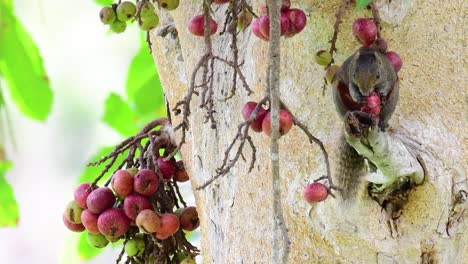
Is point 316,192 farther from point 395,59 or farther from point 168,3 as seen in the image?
point 168,3

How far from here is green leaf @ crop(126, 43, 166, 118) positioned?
1863 mm

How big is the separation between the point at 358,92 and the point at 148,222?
15.2 inches

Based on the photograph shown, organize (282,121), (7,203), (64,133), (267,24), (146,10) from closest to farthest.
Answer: (282,121), (267,24), (146,10), (7,203), (64,133)

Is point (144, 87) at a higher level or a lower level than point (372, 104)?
higher

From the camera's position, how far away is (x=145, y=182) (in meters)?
1.22

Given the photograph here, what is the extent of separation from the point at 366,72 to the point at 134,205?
0.44 m

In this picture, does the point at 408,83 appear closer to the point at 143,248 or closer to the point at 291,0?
the point at 291,0

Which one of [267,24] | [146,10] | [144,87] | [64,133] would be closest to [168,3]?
[146,10]

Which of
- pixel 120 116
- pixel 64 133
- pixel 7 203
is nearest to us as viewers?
pixel 7 203

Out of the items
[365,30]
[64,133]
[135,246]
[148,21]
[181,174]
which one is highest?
[64,133]

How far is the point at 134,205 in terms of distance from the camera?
1.21 m

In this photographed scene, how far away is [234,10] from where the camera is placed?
1076 mm

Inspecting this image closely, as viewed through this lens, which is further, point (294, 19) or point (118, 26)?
point (118, 26)

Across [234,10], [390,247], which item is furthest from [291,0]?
[390,247]
